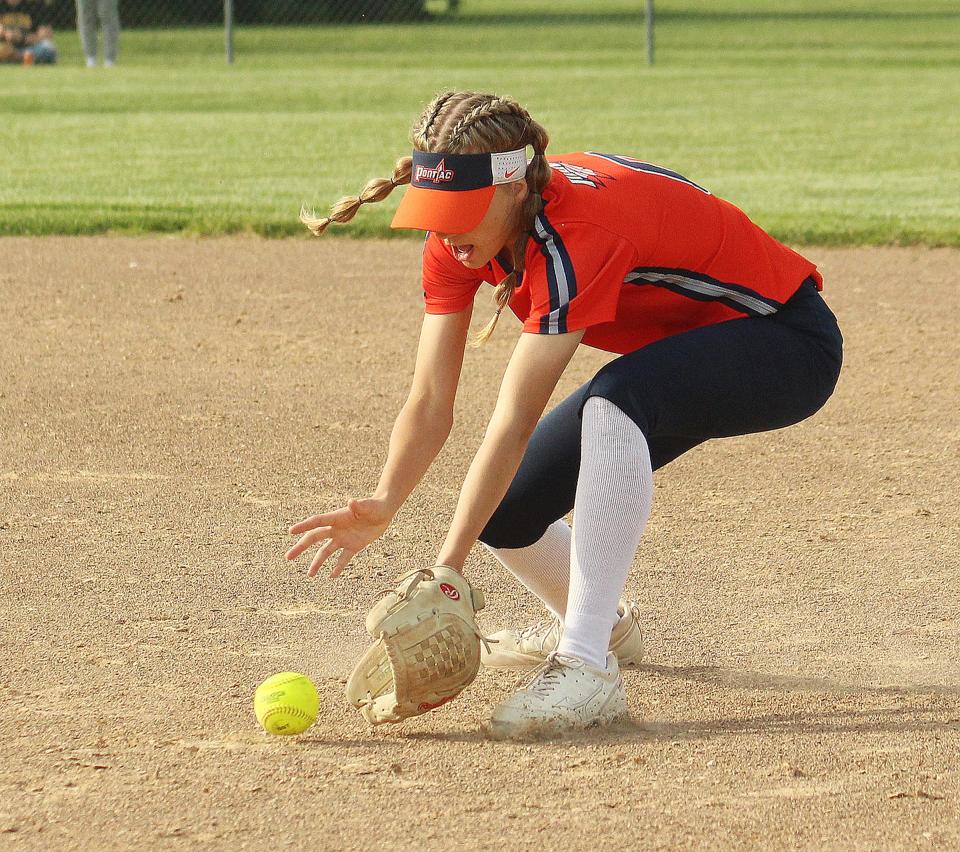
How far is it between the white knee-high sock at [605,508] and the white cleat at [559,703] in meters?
0.04

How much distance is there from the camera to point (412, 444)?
341 cm

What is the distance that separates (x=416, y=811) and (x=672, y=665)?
1.03m

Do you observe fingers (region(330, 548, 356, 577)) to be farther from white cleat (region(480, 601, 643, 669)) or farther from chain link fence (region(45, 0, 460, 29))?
chain link fence (region(45, 0, 460, 29))

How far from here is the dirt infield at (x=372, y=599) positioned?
2.89m

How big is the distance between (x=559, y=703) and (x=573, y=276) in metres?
0.89

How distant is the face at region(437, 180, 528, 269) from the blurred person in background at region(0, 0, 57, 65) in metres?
22.2

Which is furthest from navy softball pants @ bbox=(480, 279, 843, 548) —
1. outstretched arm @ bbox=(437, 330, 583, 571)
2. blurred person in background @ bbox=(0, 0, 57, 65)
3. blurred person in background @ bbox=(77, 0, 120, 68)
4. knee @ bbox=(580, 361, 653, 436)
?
blurred person in background @ bbox=(0, 0, 57, 65)

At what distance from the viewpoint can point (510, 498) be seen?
3453 millimetres

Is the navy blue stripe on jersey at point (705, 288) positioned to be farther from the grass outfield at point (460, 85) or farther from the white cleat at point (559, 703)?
the grass outfield at point (460, 85)

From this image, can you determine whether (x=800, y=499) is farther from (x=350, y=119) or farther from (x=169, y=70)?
(x=169, y=70)

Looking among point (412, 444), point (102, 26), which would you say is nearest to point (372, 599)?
point (412, 444)

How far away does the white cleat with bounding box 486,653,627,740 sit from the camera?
3223 millimetres

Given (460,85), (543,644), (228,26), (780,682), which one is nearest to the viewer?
(780,682)

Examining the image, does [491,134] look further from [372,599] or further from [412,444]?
[372,599]
